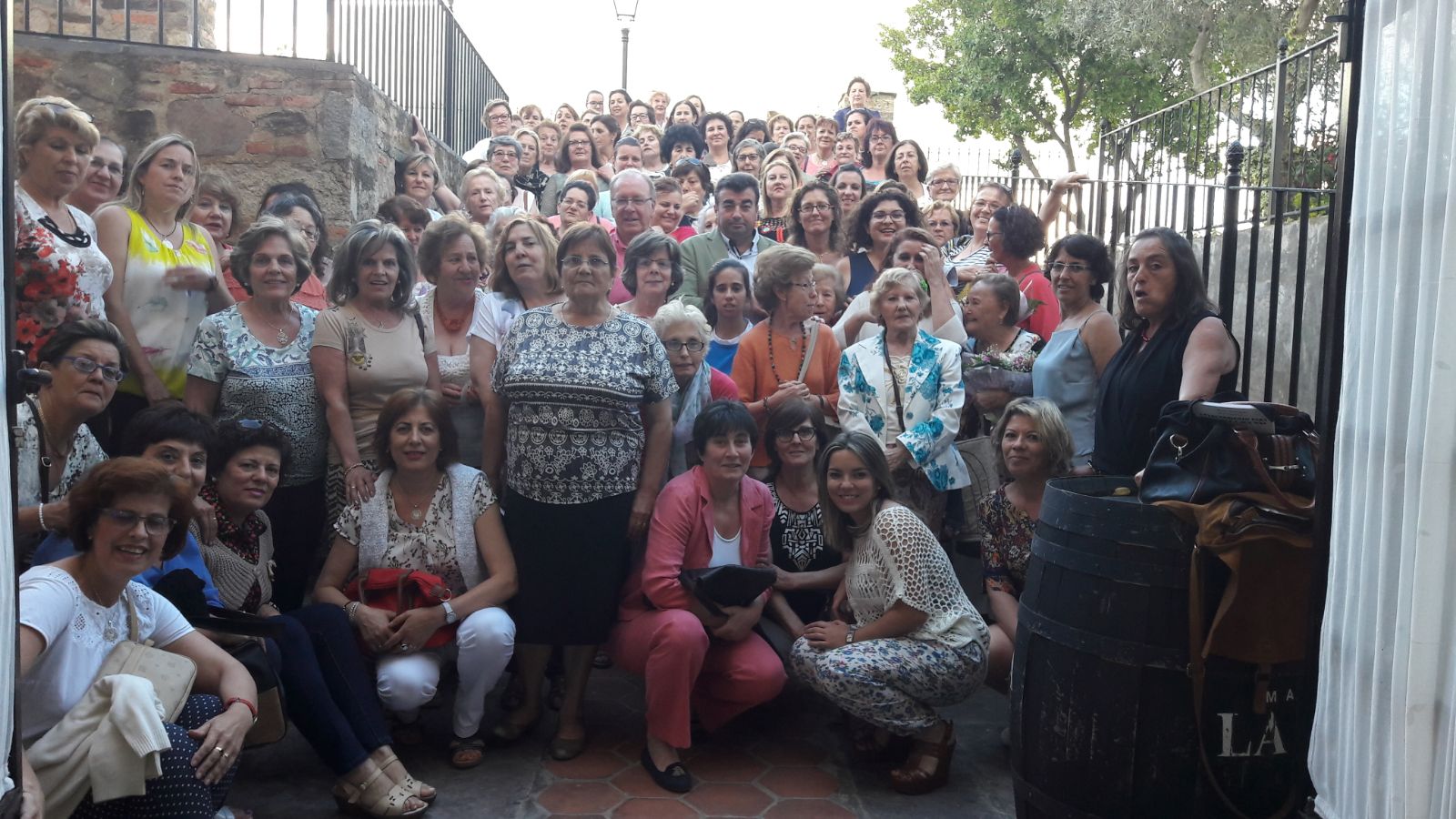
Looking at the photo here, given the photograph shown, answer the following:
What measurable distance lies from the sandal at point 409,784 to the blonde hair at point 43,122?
2.43 m

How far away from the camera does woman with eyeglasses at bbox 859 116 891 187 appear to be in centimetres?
866

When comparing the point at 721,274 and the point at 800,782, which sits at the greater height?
the point at 721,274

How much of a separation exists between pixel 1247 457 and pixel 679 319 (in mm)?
2443

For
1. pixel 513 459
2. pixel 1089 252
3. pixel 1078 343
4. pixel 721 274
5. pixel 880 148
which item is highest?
pixel 880 148

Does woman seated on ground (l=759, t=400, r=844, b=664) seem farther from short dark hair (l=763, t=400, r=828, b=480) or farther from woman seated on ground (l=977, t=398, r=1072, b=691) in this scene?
woman seated on ground (l=977, t=398, r=1072, b=691)

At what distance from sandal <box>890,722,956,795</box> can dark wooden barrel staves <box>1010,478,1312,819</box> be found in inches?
38.9

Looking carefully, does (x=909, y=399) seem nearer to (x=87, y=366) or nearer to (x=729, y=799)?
(x=729, y=799)

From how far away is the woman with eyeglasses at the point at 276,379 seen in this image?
4395mm

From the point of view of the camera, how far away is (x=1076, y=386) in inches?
187

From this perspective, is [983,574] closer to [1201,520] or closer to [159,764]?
[1201,520]

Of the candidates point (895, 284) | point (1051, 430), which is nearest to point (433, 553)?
point (895, 284)

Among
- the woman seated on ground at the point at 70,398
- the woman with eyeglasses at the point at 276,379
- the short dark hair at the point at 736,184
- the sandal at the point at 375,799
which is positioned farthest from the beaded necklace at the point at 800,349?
the woman seated on ground at the point at 70,398

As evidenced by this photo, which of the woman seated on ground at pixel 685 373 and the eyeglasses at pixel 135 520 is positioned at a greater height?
the woman seated on ground at pixel 685 373

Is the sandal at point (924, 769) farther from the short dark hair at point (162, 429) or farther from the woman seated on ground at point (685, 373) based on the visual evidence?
the short dark hair at point (162, 429)
